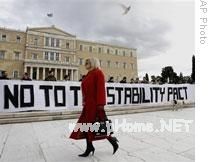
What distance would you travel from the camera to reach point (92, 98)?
3820 mm

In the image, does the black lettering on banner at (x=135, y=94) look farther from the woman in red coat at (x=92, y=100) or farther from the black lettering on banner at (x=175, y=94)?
the woman in red coat at (x=92, y=100)

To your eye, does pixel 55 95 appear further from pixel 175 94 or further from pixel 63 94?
pixel 175 94

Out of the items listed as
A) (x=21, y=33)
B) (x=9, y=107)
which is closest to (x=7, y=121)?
(x=9, y=107)

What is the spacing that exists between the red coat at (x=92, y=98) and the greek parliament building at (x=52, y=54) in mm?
54791

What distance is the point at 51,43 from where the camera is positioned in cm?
6384

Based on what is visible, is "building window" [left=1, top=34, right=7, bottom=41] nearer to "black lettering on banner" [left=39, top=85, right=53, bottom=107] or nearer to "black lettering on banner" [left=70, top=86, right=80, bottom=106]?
"black lettering on banner" [left=70, top=86, right=80, bottom=106]

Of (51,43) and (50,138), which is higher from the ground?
(51,43)

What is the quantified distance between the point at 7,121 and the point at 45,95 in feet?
5.05

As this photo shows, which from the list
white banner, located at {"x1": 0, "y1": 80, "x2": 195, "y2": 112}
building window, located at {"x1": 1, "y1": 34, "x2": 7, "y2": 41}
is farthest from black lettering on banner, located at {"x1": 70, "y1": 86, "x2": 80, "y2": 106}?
building window, located at {"x1": 1, "y1": 34, "x2": 7, "y2": 41}

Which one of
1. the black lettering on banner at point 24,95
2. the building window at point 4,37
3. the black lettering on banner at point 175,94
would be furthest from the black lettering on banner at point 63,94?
the building window at point 4,37

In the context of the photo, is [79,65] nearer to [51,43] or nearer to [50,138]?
[51,43]

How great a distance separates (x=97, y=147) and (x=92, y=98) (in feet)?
3.73

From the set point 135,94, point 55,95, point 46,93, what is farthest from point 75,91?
point 135,94
